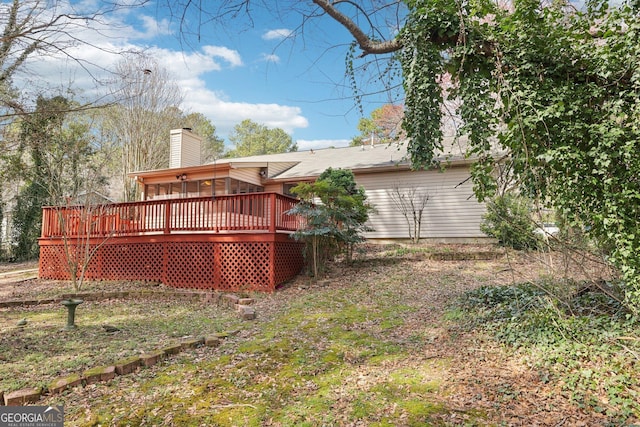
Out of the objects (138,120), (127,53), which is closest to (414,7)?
(127,53)

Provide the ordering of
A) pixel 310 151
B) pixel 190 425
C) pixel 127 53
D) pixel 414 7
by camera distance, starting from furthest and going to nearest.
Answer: pixel 310 151
pixel 414 7
pixel 127 53
pixel 190 425

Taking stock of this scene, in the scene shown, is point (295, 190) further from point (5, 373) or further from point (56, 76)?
point (5, 373)

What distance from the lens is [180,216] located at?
912 centimetres

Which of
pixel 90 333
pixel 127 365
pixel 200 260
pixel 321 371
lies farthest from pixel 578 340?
pixel 200 260

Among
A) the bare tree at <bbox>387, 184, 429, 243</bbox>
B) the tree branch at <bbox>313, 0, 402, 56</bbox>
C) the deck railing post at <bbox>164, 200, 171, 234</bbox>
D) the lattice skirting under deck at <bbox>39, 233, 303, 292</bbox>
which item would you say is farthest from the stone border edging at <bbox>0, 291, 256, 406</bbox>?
the bare tree at <bbox>387, 184, 429, 243</bbox>

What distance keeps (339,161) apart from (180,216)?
7667 mm

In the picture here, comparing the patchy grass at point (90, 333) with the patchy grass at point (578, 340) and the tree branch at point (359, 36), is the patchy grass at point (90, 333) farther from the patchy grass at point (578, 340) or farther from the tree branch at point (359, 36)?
the tree branch at point (359, 36)

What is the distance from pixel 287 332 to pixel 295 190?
14.1 feet

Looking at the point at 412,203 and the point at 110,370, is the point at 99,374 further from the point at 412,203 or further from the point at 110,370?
the point at 412,203

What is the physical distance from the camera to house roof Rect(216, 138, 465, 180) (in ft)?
43.6

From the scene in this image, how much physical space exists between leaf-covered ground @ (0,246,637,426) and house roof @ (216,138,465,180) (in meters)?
7.40

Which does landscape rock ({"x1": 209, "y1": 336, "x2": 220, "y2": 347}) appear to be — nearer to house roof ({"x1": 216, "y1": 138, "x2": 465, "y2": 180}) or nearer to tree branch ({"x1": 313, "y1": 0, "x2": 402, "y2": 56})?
tree branch ({"x1": 313, "y1": 0, "x2": 402, "y2": 56})

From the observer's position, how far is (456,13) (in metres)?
4.36

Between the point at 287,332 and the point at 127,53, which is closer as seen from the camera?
the point at 127,53
